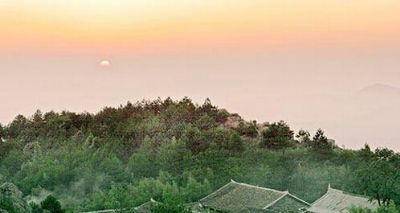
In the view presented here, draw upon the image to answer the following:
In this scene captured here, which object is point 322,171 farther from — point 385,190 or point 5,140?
point 5,140

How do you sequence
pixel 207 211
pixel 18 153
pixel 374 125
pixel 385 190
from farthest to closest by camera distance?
pixel 374 125 < pixel 18 153 < pixel 207 211 < pixel 385 190

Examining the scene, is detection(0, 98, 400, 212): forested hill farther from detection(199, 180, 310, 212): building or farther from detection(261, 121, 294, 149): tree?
detection(199, 180, 310, 212): building

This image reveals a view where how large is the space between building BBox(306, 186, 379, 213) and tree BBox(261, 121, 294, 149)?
18.4 meters

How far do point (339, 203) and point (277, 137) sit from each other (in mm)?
20481

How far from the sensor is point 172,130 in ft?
184

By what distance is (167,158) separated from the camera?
4819cm

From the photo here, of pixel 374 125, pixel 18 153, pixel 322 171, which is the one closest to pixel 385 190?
pixel 322 171

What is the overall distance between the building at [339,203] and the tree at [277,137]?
18.4 metres

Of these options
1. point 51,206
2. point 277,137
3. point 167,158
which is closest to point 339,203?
point 51,206

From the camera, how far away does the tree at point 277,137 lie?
2062 inches

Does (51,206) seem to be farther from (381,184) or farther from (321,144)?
(321,144)

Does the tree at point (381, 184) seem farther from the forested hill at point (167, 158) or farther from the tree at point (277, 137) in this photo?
the tree at point (277, 137)

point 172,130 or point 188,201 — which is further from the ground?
point 172,130

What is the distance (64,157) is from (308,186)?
19062 millimetres
